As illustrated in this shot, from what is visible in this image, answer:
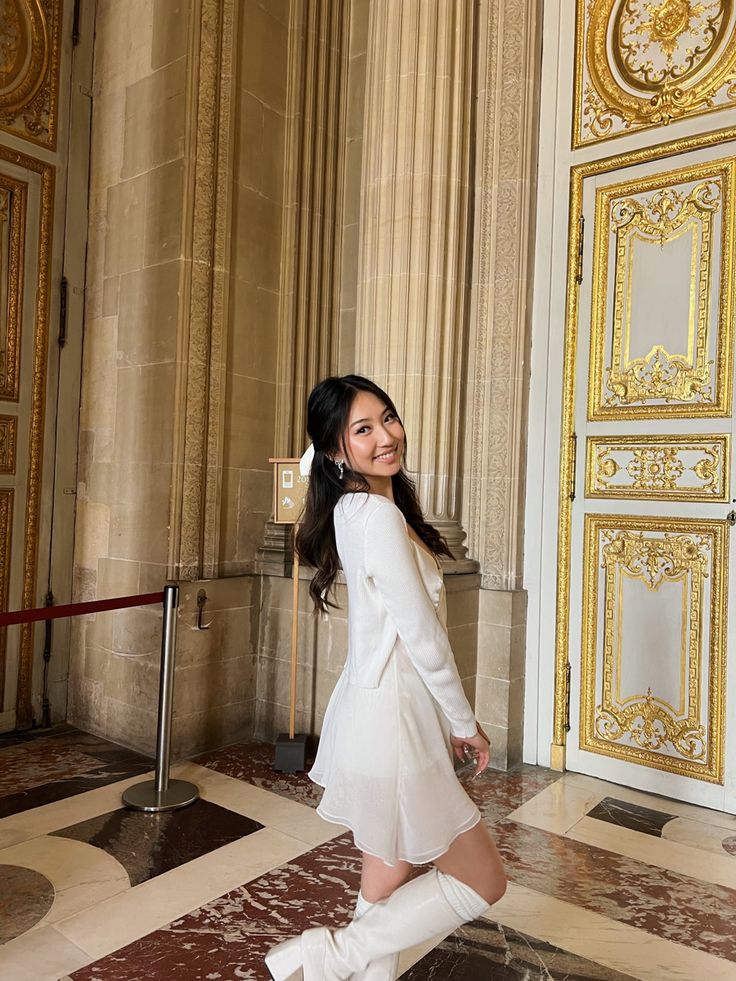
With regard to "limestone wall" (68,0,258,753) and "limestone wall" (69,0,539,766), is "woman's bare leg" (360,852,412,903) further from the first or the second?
"limestone wall" (68,0,258,753)

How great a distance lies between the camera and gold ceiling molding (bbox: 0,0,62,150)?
416 cm

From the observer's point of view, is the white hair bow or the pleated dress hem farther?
the white hair bow

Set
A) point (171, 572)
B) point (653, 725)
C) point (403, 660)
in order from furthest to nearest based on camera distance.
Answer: point (171, 572) → point (653, 725) → point (403, 660)

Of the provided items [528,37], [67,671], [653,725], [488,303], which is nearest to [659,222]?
[488,303]

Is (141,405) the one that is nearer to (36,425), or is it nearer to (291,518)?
(36,425)

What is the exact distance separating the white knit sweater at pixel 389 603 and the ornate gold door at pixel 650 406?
7.86ft

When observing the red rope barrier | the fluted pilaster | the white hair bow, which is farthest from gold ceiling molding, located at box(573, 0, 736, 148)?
the red rope barrier

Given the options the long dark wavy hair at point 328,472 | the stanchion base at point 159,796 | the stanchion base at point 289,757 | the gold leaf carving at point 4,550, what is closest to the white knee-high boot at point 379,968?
the long dark wavy hair at point 328,472

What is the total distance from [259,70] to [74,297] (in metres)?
1.75

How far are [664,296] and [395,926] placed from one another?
10.6 ft

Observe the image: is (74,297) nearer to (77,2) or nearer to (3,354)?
(3,354)

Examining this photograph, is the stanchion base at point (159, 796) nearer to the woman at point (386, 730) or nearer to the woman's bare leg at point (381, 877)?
the woman at point (386, 730)

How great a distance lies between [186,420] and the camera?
3992 millimetres

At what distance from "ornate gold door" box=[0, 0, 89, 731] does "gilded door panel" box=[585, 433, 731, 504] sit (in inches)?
124
